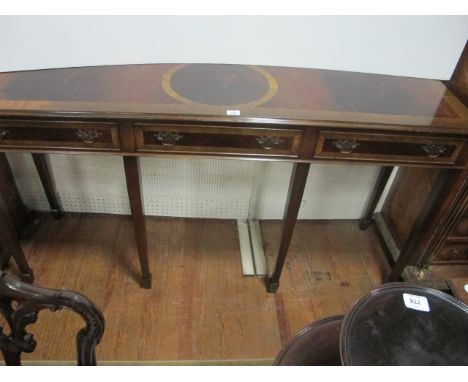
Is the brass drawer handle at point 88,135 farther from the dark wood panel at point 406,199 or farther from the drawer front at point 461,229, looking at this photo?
the drawer front at point 461,229

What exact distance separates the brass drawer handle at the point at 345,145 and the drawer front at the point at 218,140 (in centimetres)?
13

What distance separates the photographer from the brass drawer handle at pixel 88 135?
1.03m

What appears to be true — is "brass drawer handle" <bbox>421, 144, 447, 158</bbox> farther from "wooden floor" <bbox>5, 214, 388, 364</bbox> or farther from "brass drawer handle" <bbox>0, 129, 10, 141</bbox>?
"brass drawer handle" <bbox>0, 129, 10, 141</bbox>

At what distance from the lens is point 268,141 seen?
1.06m

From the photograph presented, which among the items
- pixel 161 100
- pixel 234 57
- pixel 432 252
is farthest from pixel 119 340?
pixel 432 252

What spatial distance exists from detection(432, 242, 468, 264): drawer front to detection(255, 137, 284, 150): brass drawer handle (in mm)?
998

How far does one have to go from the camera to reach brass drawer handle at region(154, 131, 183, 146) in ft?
3.40

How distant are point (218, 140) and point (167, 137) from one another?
155 mm

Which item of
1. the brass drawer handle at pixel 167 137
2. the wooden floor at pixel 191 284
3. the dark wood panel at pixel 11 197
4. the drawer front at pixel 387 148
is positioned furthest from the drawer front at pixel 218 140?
the dark wood panel at pixel 11 197

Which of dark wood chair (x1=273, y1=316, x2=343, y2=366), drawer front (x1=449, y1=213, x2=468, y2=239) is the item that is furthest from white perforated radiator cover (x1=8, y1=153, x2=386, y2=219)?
dark wood chair (x1=273, y1=316, x2=343, y2=366)

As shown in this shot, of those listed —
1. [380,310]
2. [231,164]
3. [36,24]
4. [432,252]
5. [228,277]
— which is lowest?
[228,277]

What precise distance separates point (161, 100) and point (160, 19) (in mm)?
414
